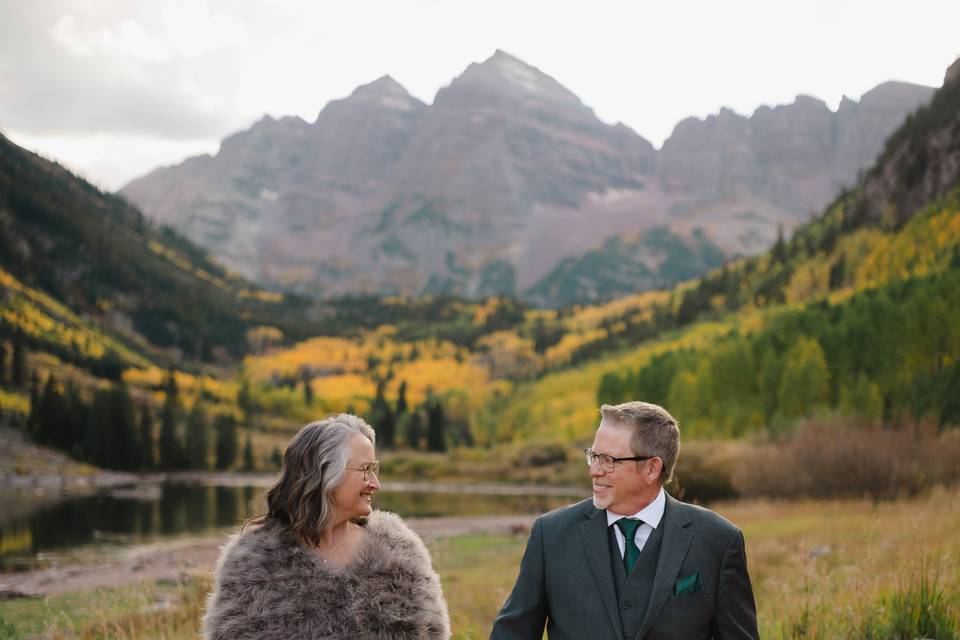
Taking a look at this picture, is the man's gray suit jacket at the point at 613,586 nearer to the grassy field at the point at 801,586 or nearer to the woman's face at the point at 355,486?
the woman's face at the point at 355,486

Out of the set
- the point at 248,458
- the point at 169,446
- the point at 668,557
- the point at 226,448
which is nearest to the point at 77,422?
the point at 169,446

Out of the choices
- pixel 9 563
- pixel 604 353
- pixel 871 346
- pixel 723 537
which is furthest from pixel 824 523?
pixel 604 353

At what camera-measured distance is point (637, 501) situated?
4.36 m

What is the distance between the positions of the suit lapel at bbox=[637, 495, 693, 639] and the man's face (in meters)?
0.17

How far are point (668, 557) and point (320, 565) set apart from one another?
1.83 meters

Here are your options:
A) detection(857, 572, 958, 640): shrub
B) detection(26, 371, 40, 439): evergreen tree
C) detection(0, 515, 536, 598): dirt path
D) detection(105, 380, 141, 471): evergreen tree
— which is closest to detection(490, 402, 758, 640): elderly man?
detection(857, 572, 958, 640): shrub

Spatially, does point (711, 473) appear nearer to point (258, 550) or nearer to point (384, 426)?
point (258, 550)

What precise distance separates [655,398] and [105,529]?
48.5m

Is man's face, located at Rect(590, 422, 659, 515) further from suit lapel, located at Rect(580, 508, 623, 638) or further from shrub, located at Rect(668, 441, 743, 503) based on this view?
shrub, located at Rect(668, 441, 743, 503)

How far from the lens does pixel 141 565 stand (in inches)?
1323

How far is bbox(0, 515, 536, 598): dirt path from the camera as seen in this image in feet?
79.5

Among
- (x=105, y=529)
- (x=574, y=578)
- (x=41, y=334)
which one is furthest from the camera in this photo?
(x=41, y=334)

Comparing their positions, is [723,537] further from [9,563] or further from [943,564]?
[9,563]

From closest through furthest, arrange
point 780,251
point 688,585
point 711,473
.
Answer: point 688,585
point 711,473
point 780,251
